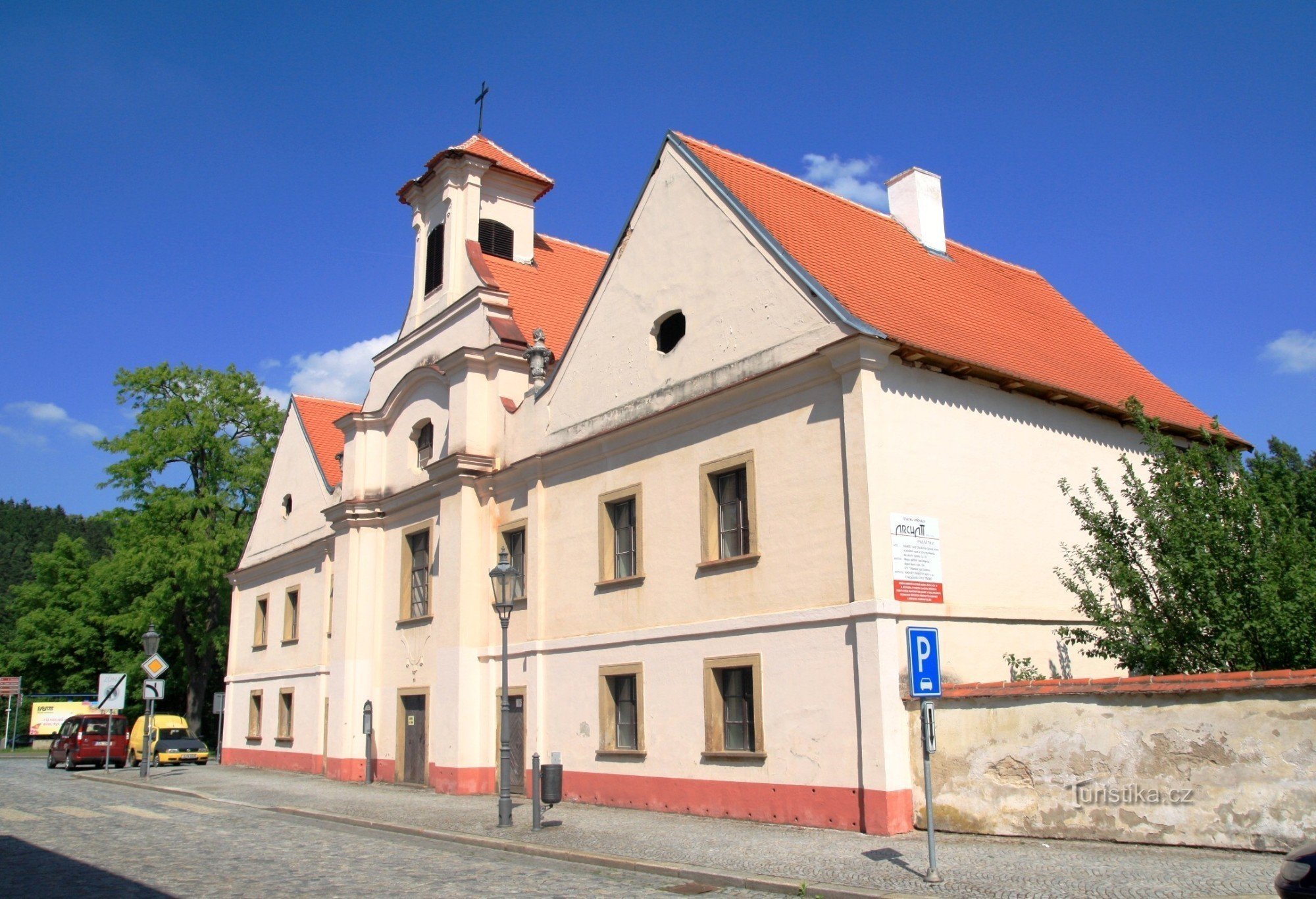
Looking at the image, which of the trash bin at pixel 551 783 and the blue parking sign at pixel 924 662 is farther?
the trash bin at pixel 551 783

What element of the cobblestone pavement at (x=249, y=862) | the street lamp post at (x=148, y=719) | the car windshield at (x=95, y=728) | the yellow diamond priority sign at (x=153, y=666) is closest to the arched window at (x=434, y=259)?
the yellow diamond priority sign at (x=153, y=666)

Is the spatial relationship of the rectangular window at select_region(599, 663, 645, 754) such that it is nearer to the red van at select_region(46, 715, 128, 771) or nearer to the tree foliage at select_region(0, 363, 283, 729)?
the red van at select_region(46, 715, 128, 771)

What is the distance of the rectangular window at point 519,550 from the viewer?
21.8 meters

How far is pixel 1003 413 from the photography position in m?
16.8

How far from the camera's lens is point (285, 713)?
32.7 metres

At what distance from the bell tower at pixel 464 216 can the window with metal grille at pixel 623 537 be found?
8430 millimetres

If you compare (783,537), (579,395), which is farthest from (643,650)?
(579,395)

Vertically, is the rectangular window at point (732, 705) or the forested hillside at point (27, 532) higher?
the forested hillside at point (27, 532)

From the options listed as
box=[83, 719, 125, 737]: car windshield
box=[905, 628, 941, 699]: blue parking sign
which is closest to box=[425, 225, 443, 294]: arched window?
box=[83, 719, 125, 737]: car windshield

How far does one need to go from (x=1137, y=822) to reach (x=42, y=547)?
287ft

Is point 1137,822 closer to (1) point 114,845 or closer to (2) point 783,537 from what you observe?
(2) point 783,537

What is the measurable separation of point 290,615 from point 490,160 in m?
15.5

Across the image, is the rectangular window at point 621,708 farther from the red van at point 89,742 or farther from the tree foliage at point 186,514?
the tree foliage at point 186,514

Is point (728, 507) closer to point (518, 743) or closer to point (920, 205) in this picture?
point (518, 743)
